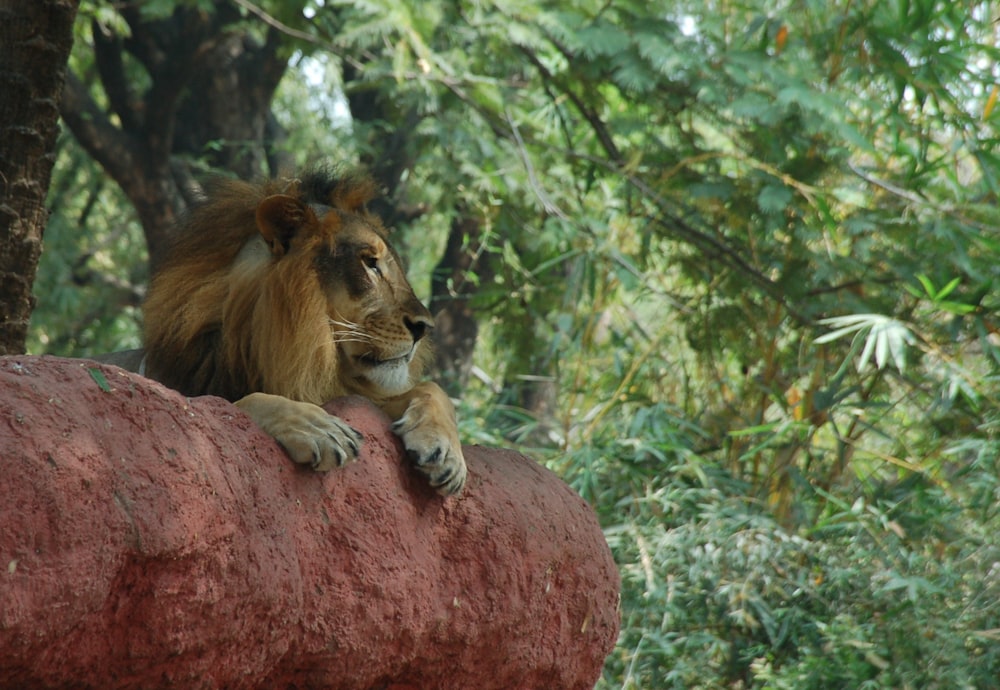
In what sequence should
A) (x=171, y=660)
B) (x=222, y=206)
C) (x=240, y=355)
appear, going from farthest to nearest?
(x=222, y=206) → (x=240, y=355) → (x=171, y=660)

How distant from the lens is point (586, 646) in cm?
304

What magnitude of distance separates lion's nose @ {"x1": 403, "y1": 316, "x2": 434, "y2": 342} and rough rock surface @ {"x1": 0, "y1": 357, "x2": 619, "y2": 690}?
1.07ft

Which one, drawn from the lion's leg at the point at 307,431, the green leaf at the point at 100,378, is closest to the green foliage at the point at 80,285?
the lion's leg at the point at 307,431

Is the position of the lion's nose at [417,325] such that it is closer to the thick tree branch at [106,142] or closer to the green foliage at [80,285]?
the thick tree branch at [106,142]

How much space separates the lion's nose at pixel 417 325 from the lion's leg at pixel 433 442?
18 cm

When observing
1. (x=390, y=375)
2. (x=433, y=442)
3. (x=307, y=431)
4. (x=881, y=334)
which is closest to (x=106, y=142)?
(x=881, y=334)

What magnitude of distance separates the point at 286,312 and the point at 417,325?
0.33 metres

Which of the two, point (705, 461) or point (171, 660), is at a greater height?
point (705, 461)

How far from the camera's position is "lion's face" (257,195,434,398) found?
2.93 m

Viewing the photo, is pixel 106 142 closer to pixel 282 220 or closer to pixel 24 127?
pixel 24 127

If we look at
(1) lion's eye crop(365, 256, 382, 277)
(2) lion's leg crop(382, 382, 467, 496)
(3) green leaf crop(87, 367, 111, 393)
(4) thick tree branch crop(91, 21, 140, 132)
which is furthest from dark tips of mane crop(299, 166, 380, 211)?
(4) thick tree branch crop(91, 21, 140, 132)

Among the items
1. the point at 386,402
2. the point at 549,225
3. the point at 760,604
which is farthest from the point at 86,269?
the point at 386,402

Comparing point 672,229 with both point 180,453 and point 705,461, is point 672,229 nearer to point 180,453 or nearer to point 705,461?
point 705,461

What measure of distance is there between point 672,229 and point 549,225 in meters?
0.65
